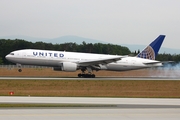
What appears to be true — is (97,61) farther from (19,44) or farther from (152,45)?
(19,44)

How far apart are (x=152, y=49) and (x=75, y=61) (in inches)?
512

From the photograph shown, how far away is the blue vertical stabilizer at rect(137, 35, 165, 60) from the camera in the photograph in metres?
53.0

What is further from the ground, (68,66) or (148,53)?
(148,53)

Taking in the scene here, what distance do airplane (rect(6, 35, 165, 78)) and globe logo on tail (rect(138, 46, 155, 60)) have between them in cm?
134

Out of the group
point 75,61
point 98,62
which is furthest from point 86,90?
point 75,61

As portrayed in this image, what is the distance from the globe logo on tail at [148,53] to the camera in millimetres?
52875

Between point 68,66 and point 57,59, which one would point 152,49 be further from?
point 57,59

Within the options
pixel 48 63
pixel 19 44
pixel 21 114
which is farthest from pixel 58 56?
pixel 19 44

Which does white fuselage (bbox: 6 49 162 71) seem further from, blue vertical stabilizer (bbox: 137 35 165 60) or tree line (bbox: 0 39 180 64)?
tree line (bbox: 0 39 180 64)

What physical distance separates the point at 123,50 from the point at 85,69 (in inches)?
3808

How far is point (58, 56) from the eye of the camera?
154 feet

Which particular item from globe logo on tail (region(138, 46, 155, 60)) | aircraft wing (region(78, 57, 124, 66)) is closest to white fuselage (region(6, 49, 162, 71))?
aircraft wing (region(78, 57, 124, 66))

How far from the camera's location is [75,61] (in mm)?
47750

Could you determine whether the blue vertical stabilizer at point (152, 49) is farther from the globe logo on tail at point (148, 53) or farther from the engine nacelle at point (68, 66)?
the engine nacelle at point (68, 66)
